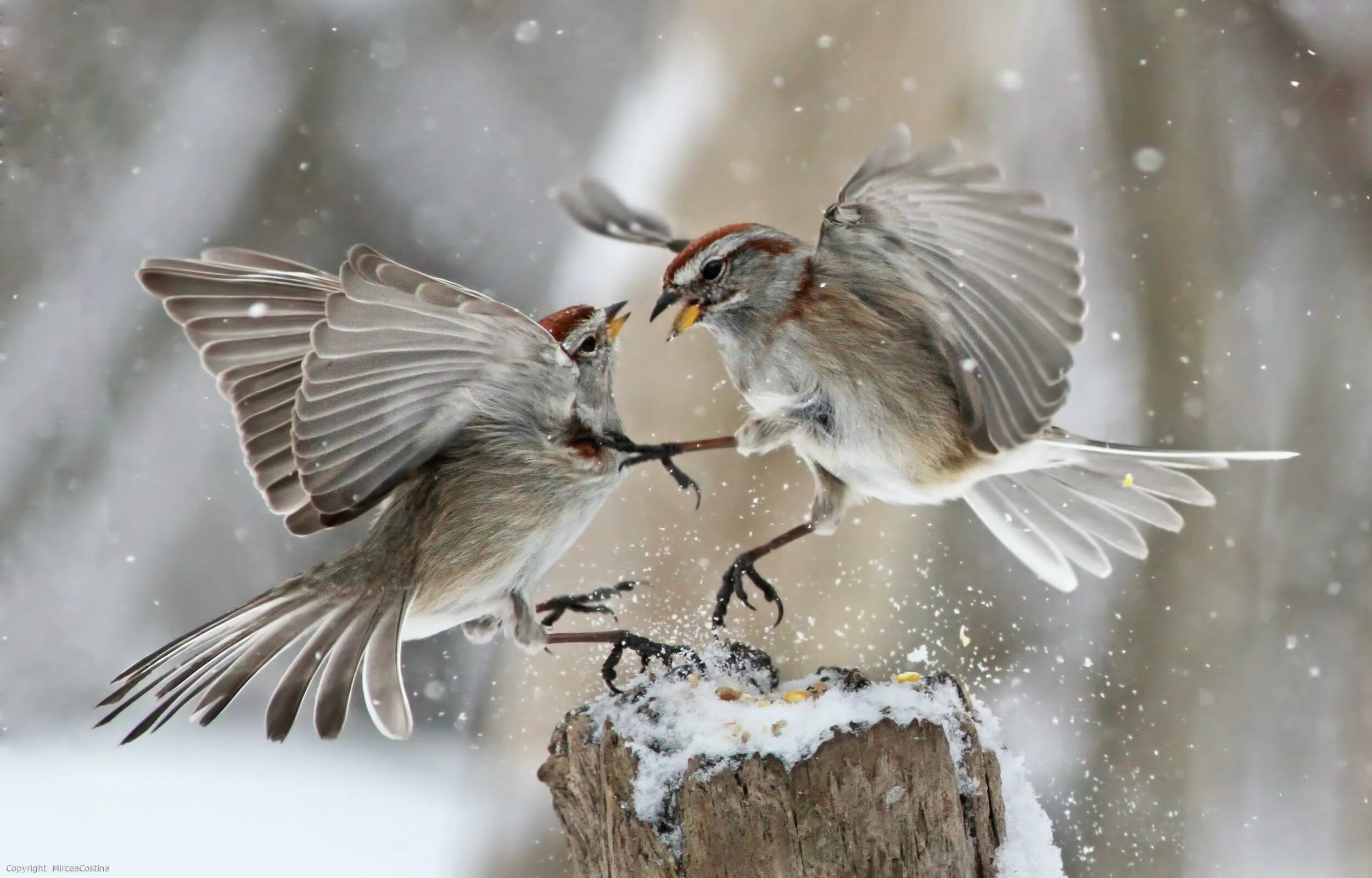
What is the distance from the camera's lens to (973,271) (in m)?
2.57

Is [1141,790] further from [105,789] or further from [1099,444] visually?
[105,789]

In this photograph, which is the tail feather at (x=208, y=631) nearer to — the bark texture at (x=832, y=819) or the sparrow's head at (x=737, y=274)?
the bark texture at (x=832, y=819)

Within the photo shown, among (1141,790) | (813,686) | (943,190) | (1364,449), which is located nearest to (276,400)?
(813,686)

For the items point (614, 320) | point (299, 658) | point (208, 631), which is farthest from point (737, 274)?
point (208, 631)

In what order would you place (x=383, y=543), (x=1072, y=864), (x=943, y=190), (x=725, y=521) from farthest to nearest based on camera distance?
(x=725, y=521)
(x=1072, y=864)
(x=383, y=543)
(x=943, y=190)

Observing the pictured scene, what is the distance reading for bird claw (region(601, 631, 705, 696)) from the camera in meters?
2.76

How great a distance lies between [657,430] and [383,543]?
221cm

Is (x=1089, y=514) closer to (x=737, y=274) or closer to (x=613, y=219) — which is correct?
(x=737, y=274)

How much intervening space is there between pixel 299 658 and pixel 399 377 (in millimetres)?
739

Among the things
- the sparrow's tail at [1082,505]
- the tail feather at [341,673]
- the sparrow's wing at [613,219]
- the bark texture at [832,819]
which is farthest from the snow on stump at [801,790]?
the sparrow's wing at [613,219]

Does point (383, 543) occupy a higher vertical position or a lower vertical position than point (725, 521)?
lower

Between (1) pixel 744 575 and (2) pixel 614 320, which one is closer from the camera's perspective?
(2) pixel 614 320

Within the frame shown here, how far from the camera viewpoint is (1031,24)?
A: 4.88 m

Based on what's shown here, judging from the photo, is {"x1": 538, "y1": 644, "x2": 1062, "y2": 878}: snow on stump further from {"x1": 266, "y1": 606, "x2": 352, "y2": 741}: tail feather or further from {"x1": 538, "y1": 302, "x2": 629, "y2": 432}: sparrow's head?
{"x1": 538, "y1": 302, "x2": 629, "y2": 432}: sparrow's head
